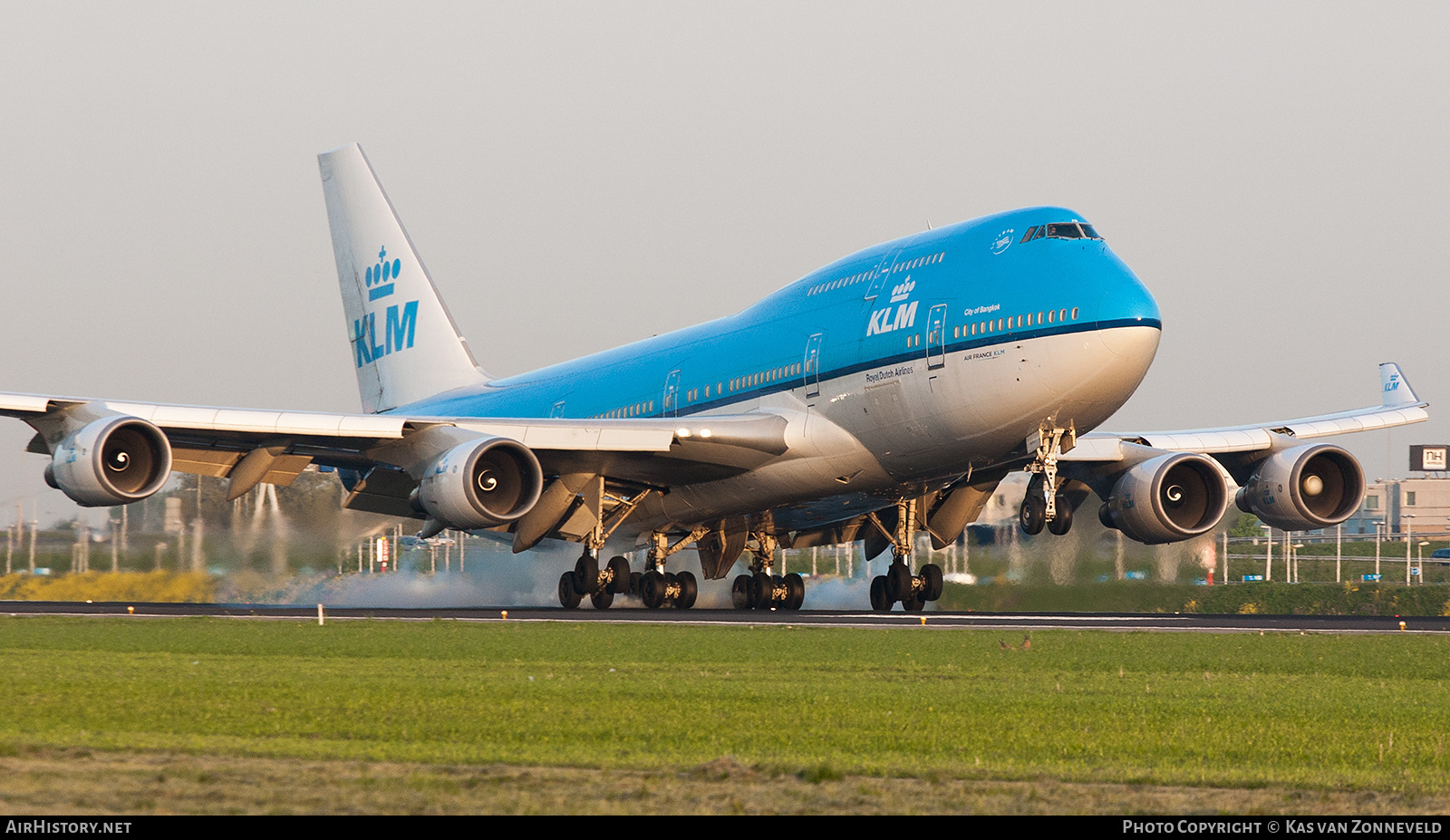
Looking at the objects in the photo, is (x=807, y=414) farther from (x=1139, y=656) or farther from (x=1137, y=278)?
(x=1139, y=656)

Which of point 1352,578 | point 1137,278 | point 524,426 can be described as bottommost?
point 1352,578

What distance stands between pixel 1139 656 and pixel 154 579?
77.8ft

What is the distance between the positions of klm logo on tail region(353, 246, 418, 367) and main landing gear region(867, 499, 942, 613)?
59.9ft

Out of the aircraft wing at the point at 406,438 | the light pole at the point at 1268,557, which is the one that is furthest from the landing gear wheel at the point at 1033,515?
the light pole at the point at 1268,557

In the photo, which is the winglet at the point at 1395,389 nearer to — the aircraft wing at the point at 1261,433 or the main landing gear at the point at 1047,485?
the aircraft wing at the point at 1261,433

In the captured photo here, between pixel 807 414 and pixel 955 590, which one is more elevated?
pixel 807 414

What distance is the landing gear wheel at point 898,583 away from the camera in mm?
33719

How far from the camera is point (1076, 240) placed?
90.1 feet

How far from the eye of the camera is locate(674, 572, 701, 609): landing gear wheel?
3597cm

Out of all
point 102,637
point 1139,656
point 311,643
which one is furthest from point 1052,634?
point 102,637

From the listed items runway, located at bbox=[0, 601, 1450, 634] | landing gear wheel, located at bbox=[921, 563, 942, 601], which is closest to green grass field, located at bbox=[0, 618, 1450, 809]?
runway, located at bbox=[0, 601, 1450, 634]

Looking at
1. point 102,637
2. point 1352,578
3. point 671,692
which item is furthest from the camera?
point 1352,578

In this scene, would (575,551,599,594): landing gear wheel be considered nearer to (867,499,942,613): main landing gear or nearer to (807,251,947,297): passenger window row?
(867,499,942,613): main landing gear

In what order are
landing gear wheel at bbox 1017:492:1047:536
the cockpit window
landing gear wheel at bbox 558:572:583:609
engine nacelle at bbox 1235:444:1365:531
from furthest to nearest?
landing gear wheel at bbox 558:572:583:609
engine nacelle at bbox 1235:444:1365:531
the cockpit window
landing gear wheel at bbox 1017:492:1047:536
